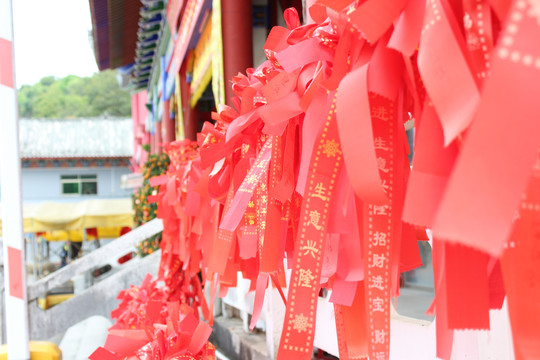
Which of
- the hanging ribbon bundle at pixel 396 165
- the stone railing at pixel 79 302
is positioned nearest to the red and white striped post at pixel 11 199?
the hanging ribbon bundle at pixel 396 165

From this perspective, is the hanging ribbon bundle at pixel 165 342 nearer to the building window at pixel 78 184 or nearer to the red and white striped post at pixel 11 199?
the red and white striped post at pixel 11 199

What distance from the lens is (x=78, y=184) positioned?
1844 centimetres

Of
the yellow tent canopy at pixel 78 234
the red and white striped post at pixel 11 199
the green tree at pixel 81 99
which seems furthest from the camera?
the green tree at pixel 81 99

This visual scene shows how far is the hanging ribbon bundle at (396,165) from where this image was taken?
0.34 m

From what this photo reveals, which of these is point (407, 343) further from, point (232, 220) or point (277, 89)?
point (277, 89)

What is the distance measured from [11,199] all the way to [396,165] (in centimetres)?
97

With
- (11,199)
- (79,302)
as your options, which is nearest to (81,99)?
(79,302)

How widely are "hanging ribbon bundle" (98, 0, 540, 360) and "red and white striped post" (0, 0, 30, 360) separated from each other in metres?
0.60

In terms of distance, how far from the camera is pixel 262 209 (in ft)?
3.01

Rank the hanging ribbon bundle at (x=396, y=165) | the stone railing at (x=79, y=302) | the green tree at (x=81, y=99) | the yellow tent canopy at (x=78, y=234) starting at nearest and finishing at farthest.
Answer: the hanging ribbon bundle at (x=396, y=165)
the stone railing at (x=79, y=302)
the yellow tent canopy at (x=78, y=234)
the green tree at (x=81, y=99)

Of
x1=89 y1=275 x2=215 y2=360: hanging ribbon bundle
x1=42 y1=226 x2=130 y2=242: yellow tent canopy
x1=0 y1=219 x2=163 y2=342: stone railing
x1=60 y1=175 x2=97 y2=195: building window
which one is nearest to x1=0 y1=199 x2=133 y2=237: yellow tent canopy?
x1=42 y1=226 x2=130 y2=242: yellow tent canopy

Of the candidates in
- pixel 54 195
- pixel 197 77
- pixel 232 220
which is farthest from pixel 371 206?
pixel 54 195

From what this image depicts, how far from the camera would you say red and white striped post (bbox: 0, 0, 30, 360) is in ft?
4.04

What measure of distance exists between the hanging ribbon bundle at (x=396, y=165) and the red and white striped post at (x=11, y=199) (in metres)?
0.60
